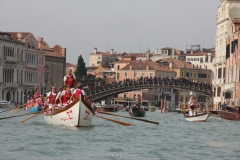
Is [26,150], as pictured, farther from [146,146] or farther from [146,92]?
[146,92]

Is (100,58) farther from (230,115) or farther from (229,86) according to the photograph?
(230,115)

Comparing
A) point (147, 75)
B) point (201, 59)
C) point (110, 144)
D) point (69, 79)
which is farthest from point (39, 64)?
point (110, 144)

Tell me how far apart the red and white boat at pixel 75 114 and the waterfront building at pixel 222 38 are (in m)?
37.6

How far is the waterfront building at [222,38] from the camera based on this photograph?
217 ft

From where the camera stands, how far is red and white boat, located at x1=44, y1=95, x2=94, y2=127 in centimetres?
2651

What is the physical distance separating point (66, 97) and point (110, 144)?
5726 mm

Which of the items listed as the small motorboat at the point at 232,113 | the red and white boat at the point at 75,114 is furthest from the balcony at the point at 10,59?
the red and white boat at the point at 75,114

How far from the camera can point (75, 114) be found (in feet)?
87.9

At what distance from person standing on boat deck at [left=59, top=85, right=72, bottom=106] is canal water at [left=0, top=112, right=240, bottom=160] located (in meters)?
0.74

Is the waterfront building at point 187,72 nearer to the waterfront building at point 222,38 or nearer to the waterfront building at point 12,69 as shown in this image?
the waterfront building at point 12,69

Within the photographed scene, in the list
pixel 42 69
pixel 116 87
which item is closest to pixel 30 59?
pixel 42 69

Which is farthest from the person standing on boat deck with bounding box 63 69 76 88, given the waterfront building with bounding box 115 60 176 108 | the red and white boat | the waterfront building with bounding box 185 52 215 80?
the waterfront building with bounding box 185 52 215 80

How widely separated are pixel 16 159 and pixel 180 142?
20.7 feet

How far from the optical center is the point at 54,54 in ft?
312
